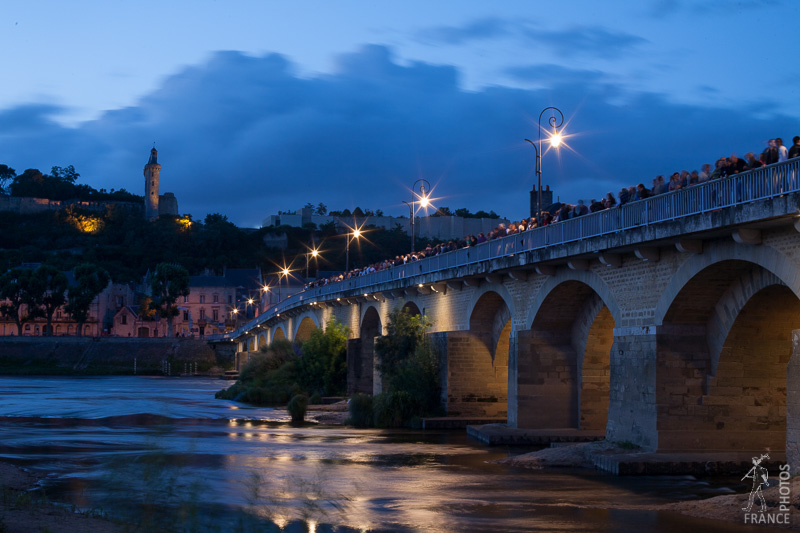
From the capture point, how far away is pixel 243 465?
23828 mm

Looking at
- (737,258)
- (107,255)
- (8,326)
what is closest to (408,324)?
(737,258)

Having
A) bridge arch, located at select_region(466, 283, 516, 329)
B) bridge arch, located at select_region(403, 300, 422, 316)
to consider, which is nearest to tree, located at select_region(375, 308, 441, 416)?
bridge arch, located at select_region(466, 283, 516, 329)

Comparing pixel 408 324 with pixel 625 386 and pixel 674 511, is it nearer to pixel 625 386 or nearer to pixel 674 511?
pixel 625 386

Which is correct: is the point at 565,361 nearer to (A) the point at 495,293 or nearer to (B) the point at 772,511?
(A) the point at 495,293

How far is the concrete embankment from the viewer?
4067 inches

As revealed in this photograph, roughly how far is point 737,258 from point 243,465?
1256 centimetres

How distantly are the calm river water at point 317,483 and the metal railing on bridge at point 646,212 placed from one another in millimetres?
5816

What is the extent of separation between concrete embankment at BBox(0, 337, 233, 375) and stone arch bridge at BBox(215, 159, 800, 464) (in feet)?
249

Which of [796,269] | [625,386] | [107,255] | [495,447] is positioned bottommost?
[495,447]

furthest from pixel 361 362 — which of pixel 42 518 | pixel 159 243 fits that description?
pixel 159 243

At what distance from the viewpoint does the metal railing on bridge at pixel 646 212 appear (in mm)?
17719

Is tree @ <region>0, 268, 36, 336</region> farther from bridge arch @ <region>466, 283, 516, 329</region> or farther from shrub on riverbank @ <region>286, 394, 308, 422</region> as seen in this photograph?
bridge arch @ <region>466, 283, 516, 329</region>

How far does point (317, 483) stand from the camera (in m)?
15.3

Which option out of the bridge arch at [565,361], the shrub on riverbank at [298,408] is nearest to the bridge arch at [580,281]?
the bridge arch at [565,361]
